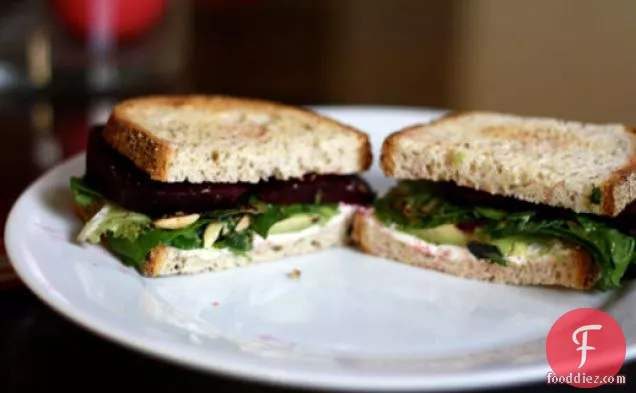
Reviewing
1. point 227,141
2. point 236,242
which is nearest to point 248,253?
point 236,242

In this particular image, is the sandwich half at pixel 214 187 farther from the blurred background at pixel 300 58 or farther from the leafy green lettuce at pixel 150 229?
the blurred background at pixel 300 58

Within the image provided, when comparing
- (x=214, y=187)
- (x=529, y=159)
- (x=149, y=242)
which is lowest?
(x=149, y=242)

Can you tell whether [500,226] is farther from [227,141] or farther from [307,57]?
[307,57]

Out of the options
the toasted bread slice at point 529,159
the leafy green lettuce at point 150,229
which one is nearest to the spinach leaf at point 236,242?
the leafy green lettuce at point 150,229

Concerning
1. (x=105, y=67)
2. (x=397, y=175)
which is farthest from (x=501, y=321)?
(x=105, y=67)

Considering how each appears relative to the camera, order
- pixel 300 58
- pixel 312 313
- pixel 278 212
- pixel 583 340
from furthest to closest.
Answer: pixel 300 58 → pixel 278 212 → pixel 312 313 → pixel 583 340

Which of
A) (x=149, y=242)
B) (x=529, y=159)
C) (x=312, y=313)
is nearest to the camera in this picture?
(x=312, y=313)

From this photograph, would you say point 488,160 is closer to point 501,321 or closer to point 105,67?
point 501,321

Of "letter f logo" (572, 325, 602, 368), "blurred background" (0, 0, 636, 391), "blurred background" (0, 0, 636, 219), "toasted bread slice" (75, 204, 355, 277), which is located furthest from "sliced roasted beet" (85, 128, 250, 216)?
"letter f logo" (572, 325, 602, 368)
